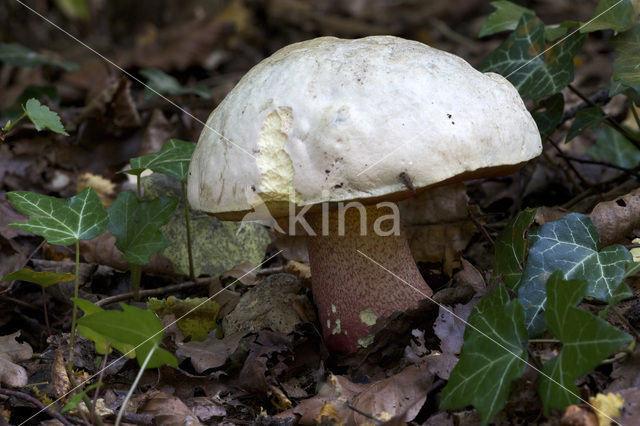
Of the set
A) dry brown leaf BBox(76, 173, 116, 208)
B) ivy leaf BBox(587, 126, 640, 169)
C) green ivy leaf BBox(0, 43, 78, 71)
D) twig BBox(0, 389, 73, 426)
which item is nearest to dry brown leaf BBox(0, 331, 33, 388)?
twig BBox(0, 389, 73, 426)

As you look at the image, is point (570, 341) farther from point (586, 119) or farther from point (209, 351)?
point (586, 119)

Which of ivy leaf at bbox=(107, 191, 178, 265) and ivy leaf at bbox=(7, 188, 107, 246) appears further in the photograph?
ivy leaf at bbox=(107, 191, 178, 265)

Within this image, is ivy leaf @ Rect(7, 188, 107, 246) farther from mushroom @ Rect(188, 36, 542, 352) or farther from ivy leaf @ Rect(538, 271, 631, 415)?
ivy leaf @ Rect(538, 271, 631, 415)

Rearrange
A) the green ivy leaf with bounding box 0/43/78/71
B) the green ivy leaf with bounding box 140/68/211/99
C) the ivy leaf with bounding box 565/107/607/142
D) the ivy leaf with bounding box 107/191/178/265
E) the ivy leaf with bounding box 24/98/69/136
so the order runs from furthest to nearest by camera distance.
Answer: the green ivy leaf with bounding box 0/43/78/71, the green ivy leaf with bounding box 140/68/211/99, the ivy leaf with bounding box 565/107/607/142, the ivy leaf with bounding box 107/191/178/265, the ivy leaf with bounding box 24/98/69/136

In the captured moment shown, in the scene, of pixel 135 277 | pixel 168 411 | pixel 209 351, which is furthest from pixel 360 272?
pixel 135 277

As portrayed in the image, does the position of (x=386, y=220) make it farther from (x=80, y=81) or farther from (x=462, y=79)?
(x=80, y=81)
